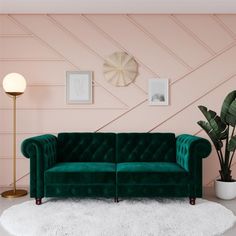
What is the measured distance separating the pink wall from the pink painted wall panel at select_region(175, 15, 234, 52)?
0.05 feet

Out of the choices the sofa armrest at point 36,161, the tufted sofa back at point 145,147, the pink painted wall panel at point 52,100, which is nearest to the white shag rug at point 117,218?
the sofa armrest at point 36,161

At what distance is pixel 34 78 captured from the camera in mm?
4352

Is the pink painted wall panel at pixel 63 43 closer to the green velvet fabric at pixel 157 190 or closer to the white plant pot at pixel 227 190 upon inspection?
the green velvet fabric at pixel 157 190

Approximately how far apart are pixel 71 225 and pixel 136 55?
8.34ft

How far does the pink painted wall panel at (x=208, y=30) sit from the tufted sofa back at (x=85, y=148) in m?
1.95

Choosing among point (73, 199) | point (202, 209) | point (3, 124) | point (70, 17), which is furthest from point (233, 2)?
A: point (3, 124)

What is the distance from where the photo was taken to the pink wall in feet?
14.3

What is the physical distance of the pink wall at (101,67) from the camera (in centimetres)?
436

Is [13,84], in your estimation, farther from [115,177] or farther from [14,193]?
[115,177]

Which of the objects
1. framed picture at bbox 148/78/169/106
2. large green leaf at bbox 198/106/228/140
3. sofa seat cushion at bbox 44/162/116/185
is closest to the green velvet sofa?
sofa seat cushion at bbox 44/162/116/185

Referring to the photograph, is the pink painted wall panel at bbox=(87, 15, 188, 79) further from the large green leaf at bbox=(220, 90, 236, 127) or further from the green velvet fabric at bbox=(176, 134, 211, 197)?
the green velvet fabric at bbox=(176, 134, 211, 197)

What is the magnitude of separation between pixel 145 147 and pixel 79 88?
1.26m

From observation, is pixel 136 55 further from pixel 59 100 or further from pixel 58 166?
Answer: pixel 58 166

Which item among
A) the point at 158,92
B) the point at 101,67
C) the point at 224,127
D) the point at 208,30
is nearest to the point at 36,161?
the point at 101,67
